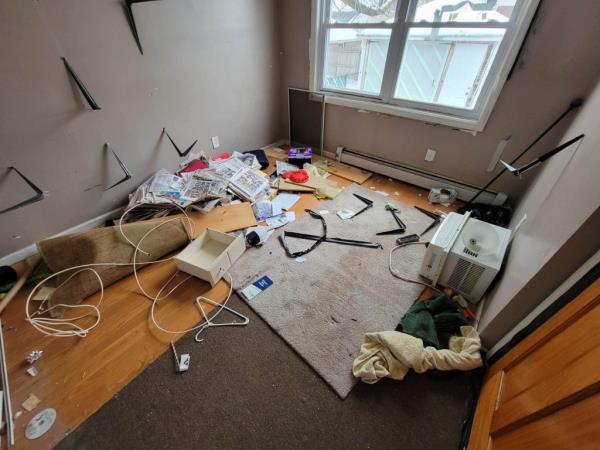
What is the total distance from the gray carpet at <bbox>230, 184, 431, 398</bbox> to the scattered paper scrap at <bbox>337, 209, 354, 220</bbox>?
0.05 metres

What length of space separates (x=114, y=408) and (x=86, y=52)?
1.92 metres

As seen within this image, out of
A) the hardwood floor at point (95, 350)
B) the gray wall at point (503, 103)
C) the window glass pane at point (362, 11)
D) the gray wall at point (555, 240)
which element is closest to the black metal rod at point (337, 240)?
the hardwood floor at point (95, 350)

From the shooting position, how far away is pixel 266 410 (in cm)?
103

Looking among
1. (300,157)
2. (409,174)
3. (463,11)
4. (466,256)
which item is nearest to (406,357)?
(466,256)

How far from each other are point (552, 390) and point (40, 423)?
5.68 ft

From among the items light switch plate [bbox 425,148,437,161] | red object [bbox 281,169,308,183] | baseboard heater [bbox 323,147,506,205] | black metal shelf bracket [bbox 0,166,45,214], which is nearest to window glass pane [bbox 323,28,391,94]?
baseboard heater [bbox 323,147,506,205]

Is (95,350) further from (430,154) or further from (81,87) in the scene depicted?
(430,154)

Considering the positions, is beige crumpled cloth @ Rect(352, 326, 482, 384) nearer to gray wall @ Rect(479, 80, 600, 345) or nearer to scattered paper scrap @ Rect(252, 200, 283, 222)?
gray wall @ Rect(479, 80, 600, 345)

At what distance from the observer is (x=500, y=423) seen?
798 millimetres

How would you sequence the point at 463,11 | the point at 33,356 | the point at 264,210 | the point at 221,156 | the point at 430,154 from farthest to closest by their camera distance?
1. the point at 221,156
2. the point at 430,154
3. the point at 264,210
4. the point at 463,11
5. the point at 33,356

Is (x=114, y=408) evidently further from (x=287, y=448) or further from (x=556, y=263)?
(x=556, y=263)

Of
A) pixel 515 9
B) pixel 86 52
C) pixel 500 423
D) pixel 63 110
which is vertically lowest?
pixel 500 423

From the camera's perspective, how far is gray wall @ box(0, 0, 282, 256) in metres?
1.38

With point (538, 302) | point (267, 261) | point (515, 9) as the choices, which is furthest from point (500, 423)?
point (515, 9)
